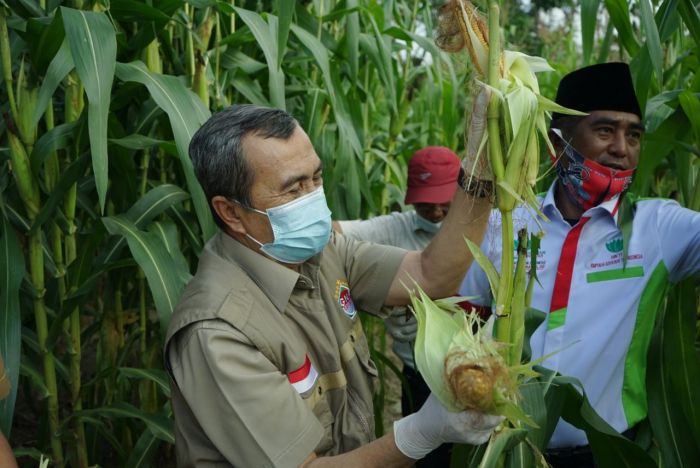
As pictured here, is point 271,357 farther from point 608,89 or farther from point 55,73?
point 608,89

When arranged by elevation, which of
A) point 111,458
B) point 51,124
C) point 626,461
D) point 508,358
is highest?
point 51,124

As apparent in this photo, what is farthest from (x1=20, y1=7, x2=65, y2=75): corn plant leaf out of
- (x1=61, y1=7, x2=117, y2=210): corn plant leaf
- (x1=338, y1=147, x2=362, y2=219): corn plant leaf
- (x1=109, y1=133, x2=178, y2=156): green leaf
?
(x1=338, y1=147, x2=362, y2=219): corn plant leaf

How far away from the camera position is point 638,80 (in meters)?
1.74

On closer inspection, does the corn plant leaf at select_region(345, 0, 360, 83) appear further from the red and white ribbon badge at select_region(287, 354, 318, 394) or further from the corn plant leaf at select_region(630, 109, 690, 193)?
the red and white ribbon badge at select_region(287, 354, 318, 394)

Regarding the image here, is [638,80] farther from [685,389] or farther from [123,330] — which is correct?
[123,330]

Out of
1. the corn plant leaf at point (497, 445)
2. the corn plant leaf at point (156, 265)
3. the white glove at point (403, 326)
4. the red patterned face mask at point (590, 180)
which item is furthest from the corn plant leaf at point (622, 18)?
the corn plant leaf at point (156, 265)

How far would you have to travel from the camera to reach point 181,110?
1799 mm

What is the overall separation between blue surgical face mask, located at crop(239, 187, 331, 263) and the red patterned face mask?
2.00 feet

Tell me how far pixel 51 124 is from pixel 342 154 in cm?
95

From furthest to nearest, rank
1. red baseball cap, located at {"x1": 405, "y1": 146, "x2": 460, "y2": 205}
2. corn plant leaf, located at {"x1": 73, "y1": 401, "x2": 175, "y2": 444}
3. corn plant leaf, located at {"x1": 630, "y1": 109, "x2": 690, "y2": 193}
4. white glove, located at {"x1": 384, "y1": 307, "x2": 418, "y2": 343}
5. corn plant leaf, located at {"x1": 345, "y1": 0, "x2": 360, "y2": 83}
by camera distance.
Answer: red baseball cap, located at {"x1": 405, "y1": 146, "x2": 460, "y2": 205}
corn plant leaf, located at {"x1": 345, "y1": 0, "x2": 360, "y2": 83}
white glove, located at {"x1": 384, "y1": 307, "x2": 418, "y2": 343}
corn plant leaf, located at {"x1": 73, "y1": 401, "x2": 175, "y2": 444}
corn plant leaf, located at {"x1": 630, "y1": 109, "x2": 690, "y2": 193}

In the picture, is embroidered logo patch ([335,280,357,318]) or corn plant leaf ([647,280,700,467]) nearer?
corn plant leaf ([647,280,700,467])

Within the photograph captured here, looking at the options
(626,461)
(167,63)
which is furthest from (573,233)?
(167,63)

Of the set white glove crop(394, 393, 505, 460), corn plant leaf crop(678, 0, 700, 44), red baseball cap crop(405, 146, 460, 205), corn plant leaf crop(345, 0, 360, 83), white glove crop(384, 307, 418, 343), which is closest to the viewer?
white glove crop(394, 393, 505, 460)

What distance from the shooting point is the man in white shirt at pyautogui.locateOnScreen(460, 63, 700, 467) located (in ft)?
5.71
